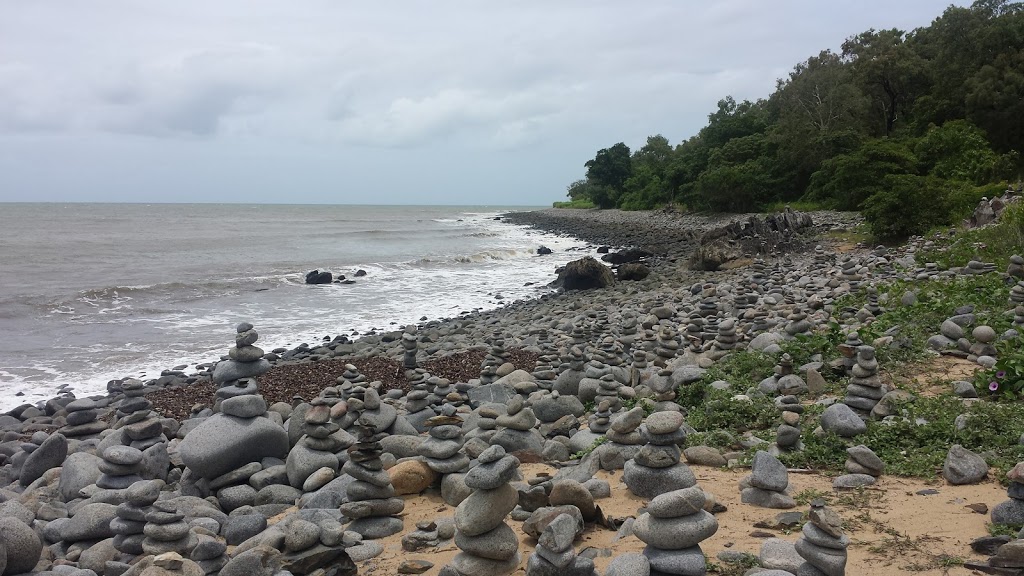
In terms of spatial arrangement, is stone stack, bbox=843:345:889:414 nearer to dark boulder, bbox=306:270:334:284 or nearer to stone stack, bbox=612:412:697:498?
stone stack, bbox=612:412:697:498

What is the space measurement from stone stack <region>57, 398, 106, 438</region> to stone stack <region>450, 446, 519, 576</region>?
24.4ft

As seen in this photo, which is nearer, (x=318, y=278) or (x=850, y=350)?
(x=850, y=350)

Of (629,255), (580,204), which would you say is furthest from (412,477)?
(580,204)

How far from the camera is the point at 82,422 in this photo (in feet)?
30.3

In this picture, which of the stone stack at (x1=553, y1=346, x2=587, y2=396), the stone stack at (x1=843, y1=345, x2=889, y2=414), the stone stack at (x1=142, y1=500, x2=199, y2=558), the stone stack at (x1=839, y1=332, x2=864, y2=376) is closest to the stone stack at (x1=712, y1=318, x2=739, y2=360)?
the stone stack at (x1=553, y1=346, x2=587, y2=396)

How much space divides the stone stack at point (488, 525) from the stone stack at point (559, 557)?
0.41m

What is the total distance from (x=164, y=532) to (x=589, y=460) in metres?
3.46

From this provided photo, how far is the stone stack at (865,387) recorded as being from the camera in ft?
19.3

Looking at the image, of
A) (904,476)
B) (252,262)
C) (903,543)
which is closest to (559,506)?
(903,543)

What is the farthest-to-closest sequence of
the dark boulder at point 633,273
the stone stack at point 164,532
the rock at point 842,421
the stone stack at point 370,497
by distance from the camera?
the dark boulder at point 633,273
the rock at point 842,421
the stone stack at point 370,497
the stone stack at point 164,532

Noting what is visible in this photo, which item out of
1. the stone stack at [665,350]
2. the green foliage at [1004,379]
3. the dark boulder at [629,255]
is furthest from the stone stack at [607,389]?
the dark boulder at [629,255]

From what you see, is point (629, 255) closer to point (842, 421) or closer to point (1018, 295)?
point (1018, 295)

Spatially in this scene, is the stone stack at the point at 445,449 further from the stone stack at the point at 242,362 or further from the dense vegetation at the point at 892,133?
the dense vegetation at the point at 892,133

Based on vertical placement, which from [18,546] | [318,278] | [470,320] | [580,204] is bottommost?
[470,320]
